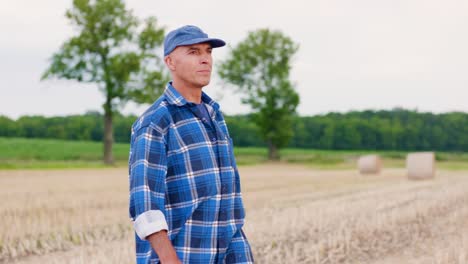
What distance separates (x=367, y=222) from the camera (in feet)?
34.1

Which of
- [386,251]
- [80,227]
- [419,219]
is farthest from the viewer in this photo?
[419,219]

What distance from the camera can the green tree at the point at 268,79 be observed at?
161 feet

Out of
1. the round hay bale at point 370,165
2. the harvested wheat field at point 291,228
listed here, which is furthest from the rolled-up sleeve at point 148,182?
the round hay bale at point 370,165

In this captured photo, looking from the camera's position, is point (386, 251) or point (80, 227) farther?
point (80, 227)

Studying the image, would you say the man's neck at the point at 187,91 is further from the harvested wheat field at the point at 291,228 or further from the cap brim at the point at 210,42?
the harvested wheat field at the point at 291,228

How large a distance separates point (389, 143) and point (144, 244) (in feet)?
214

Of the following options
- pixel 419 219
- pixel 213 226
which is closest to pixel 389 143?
pixel 419 219

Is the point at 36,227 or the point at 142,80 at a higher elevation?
the point at 142,80

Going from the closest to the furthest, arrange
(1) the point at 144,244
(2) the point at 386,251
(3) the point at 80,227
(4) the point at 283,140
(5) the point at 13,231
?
(1) the point at 144,244
(2) the point at 386,251
(5) the point at 13,231
(3) the point at 80,227
(4) the point at 283,140

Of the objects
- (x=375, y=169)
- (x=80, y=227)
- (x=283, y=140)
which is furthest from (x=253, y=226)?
(x=283, y=140)

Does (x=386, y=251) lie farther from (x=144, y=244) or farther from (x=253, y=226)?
(x=144, y=244)

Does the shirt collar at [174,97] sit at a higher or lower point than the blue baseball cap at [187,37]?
lower

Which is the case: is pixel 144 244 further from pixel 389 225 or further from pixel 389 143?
pixel 389 143

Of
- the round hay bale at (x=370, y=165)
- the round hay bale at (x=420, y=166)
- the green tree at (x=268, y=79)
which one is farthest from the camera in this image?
the green tree at (x=268, y=79)
